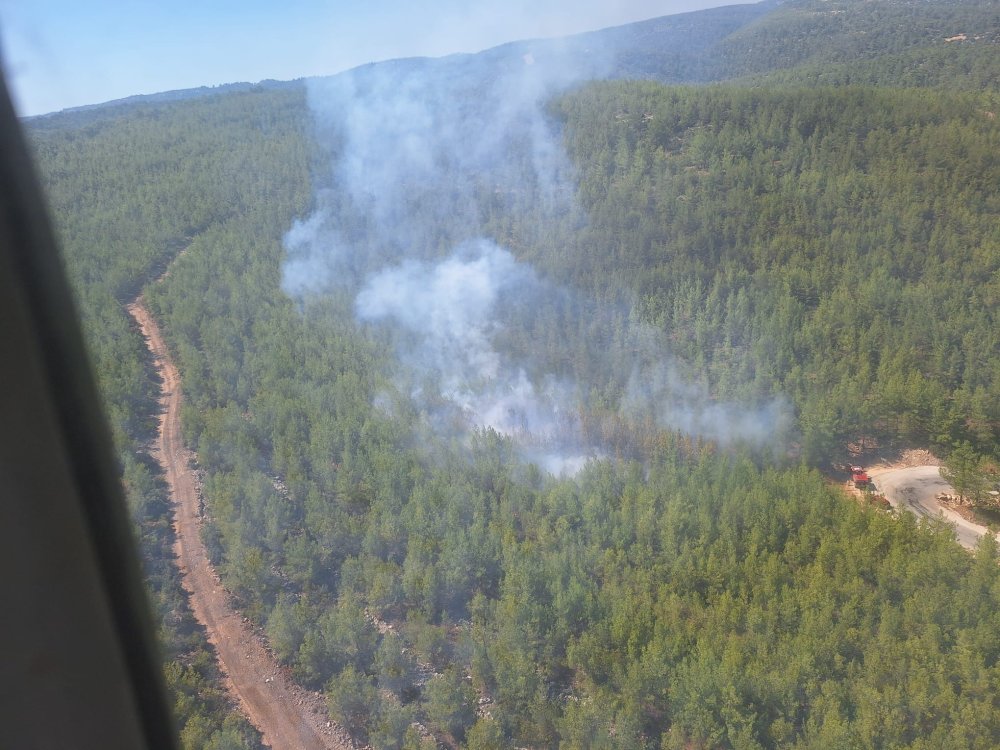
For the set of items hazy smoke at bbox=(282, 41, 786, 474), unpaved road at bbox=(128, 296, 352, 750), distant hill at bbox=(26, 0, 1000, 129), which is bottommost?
unpaved road at bbox=(128, 296, 352, 750)

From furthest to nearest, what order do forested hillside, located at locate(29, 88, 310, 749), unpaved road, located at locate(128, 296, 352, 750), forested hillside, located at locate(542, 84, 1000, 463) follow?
forested hillside, located at locate(542, 84, 1000, 463) → forested hillside, located at locate(29, 88, 310, 749) → unpaved road, located at locate(128, 296, 352, 750)

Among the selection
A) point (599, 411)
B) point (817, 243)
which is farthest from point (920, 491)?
point (817, 243)

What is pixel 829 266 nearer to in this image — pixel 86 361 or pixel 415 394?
pixel 415 394

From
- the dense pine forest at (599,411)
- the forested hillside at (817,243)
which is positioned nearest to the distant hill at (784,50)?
the dense pine forest at (599,411)

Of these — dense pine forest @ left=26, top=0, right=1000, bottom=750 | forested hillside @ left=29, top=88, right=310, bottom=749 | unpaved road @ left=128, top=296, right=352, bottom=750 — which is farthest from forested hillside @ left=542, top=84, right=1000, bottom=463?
forested hillside @ left=29, top=88, right=310, bottom=749

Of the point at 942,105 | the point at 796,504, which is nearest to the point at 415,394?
the point at 796,504

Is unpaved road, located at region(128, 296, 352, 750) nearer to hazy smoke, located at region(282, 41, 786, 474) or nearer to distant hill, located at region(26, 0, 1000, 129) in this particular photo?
hazy smoke, located at region(282, 41, 786, 474)
